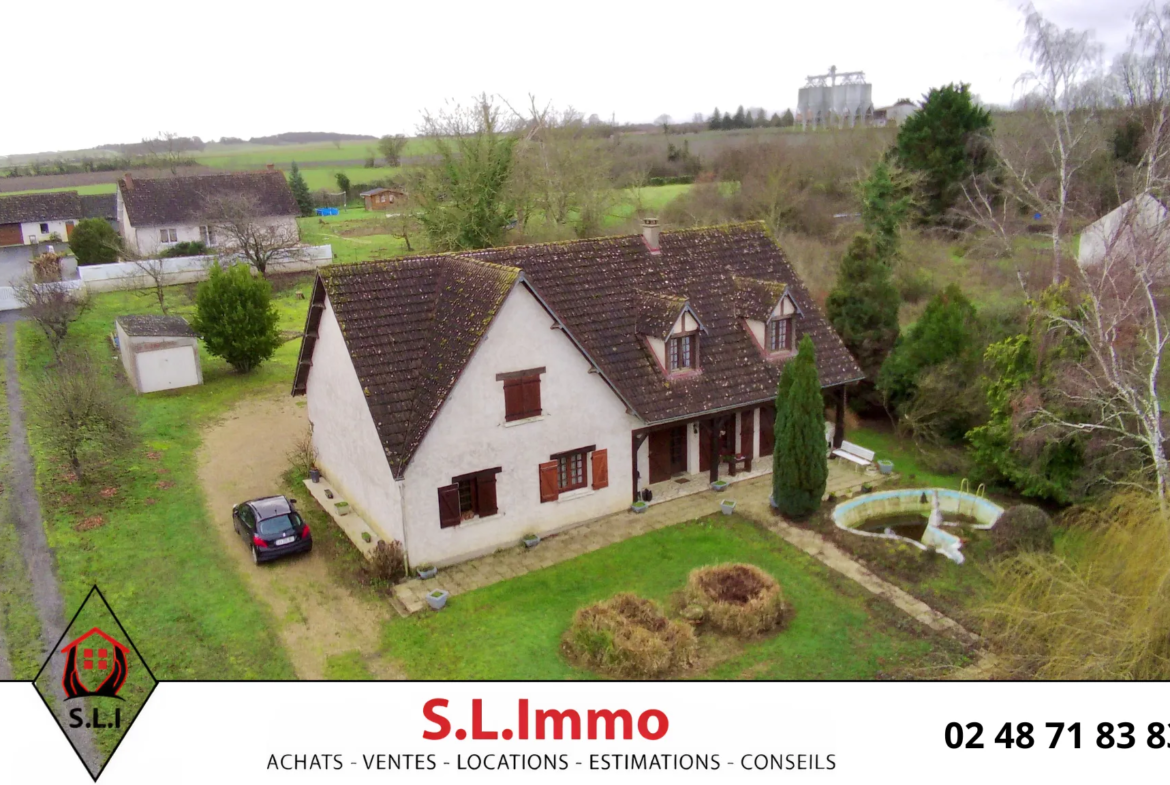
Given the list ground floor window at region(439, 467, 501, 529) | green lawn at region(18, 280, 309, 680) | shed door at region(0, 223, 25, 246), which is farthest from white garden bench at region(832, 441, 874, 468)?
shed door at region(0, 223, 25, 246)

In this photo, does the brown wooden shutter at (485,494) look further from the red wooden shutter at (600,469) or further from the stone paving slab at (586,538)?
the red wooden shutter at (600,469)

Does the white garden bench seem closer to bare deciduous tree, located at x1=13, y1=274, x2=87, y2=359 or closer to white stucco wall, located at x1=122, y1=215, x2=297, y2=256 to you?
bare deciduous tree, located at x1=13, y1=274, x2=87, y2=359

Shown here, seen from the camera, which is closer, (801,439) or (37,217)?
(801,439)

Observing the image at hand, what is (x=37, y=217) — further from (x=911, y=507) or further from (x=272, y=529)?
(x=911, y=507)

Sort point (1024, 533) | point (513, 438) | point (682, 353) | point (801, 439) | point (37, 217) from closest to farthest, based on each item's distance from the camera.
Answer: point (1024, 533), point (513, 438), point (801, 439), point (682, 353), point (37, 217)

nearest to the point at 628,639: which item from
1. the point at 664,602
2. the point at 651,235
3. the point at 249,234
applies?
the point at 664,602
